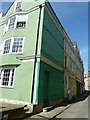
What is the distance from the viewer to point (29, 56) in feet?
42.3

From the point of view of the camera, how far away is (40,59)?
12531 millimetres

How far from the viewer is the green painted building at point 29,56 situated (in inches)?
488

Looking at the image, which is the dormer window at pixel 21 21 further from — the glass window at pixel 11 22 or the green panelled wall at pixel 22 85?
the green panelled wall at pixel 22 85

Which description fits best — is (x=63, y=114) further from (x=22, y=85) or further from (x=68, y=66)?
(x=68, y=66)

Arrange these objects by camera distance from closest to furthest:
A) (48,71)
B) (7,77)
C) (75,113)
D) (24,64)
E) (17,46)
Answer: (75,113) < (24,64) < (7,77) < (17,46) < (48,71)

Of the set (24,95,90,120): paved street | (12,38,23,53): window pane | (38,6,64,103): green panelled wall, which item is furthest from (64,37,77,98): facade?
(12,38,23,53): window pane

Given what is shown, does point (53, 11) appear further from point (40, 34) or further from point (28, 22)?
point (40, 34)

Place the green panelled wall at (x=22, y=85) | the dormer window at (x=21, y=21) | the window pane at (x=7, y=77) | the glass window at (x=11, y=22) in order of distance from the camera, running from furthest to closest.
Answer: the glass window at (x=11, y=22)
the dormer window at (x=21, y=21)
the window pane at (x=7, y=77)
the green panelled wall at (x=22, y=85)

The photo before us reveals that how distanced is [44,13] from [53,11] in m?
2.99

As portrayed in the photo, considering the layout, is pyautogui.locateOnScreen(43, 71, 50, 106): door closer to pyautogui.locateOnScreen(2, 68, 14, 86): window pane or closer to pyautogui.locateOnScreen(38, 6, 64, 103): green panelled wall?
pyautogui.locateOnScreen(38, 6, 64, 103): green panelled wall

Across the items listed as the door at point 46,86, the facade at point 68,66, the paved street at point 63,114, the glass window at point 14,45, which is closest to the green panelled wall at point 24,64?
the glass window at point 14,45

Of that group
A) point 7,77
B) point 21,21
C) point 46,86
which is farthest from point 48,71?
point 21,21

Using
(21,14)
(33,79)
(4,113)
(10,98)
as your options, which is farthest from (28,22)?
(4,113)

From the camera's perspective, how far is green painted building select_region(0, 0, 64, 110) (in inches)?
488
